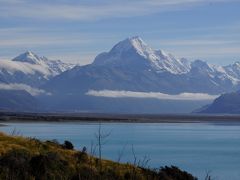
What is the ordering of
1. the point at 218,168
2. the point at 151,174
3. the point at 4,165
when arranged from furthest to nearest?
the point at 218,168
the point at 151,174
the point at 4,165

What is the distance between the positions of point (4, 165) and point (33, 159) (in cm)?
195

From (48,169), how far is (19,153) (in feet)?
9.82

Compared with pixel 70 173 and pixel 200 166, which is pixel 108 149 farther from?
pixel 70 173

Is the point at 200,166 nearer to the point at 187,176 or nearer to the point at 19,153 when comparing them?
the point at 187,176

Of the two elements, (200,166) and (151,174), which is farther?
(200,166)

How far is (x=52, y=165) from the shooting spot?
3148cm

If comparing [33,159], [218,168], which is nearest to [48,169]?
[33,159]

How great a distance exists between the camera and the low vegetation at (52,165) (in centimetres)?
2836

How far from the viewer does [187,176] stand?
38469 millimetres

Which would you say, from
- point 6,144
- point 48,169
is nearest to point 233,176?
point 6,144

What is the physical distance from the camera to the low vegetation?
93.0 ft

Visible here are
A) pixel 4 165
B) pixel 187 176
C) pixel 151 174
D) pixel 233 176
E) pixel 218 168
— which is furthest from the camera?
pixel 218 168

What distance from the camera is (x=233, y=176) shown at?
71812 millimetres

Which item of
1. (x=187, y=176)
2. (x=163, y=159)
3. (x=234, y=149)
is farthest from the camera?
(x=234, y=149)
